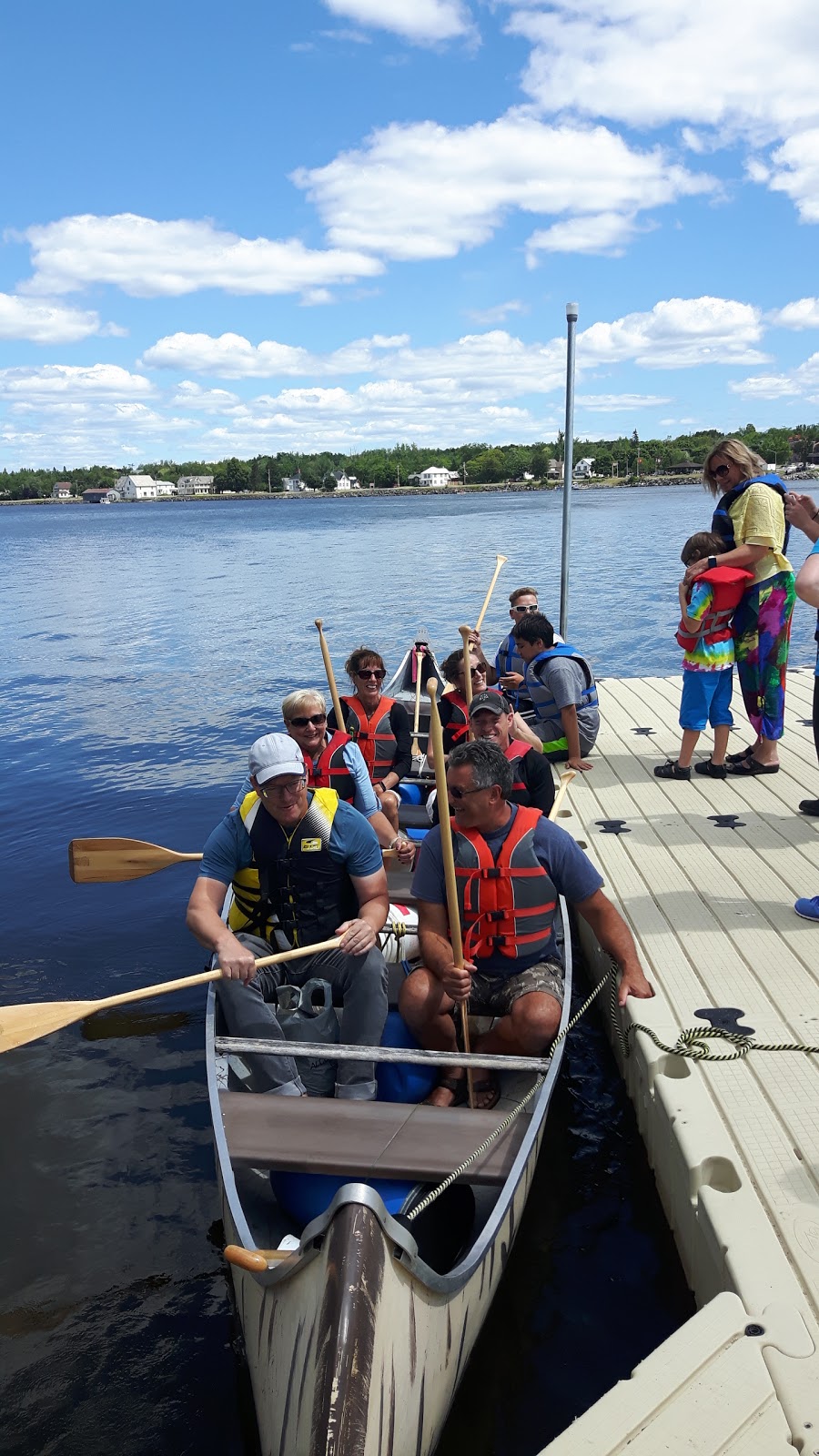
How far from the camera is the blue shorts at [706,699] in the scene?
6.75 m

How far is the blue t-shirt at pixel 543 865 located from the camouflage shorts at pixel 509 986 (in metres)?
0.07

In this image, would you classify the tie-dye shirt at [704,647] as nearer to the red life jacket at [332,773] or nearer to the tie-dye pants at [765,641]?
the tie-dye pants at [765,641]

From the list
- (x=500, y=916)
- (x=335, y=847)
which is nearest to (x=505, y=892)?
(x=500, y=916)

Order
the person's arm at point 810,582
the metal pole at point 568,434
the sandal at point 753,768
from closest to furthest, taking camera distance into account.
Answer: the person's arm at point 810,582 < the sandal at point 753,768 < the metal pole at point 568,434

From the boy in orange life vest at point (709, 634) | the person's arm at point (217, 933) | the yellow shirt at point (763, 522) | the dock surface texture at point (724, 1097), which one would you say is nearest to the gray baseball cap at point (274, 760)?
the person's arm at point (217, 933)

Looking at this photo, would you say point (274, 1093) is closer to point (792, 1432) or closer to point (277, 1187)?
point (277, 1187)

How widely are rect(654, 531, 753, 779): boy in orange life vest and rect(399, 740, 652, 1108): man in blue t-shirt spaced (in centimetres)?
305

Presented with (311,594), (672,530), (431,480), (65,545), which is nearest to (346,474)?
(431,480)

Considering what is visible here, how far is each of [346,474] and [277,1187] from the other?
548 ft

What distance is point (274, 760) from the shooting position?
12.9 feet

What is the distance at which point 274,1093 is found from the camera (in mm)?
3768

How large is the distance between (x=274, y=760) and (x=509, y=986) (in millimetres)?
1271

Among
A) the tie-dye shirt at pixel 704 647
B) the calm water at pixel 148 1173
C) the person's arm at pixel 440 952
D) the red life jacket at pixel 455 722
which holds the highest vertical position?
the tie-dye shirt at pixel 704 647

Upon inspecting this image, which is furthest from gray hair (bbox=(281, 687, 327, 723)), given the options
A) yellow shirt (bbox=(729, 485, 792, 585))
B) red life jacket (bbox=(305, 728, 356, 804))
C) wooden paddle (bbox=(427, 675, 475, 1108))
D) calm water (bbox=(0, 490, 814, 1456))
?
yellow shirt (bbox=(729, 485, 792, 585))
